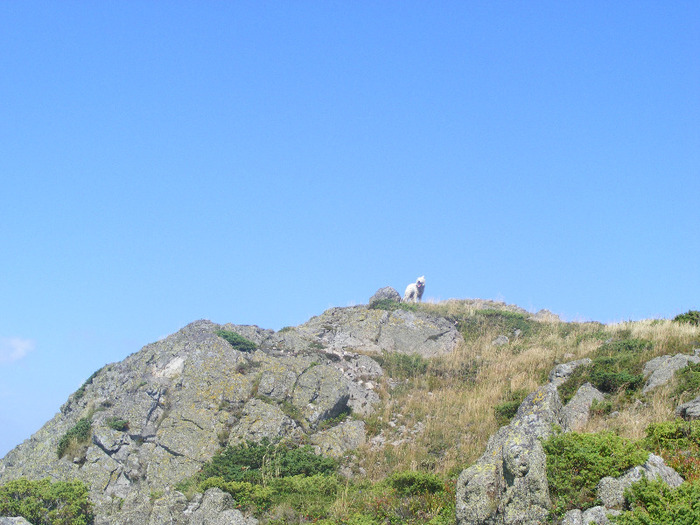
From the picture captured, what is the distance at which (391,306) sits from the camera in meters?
32.4

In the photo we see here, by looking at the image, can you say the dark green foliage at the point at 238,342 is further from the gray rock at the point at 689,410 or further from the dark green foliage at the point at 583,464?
the dark green foliage at the point at 583,464

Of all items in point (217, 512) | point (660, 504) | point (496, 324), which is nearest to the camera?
point (660, 504)

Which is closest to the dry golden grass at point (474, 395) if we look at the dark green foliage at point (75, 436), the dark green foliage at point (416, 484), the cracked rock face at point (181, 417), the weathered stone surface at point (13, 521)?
the cracked rock face at point (181, 417)

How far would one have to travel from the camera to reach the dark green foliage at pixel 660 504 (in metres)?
8.75

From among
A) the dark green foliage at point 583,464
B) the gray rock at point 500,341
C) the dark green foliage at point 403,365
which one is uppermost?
the gray rock at point 500,341

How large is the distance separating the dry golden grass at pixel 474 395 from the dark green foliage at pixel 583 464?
3994mm

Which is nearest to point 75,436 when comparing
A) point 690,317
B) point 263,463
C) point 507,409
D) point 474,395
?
point 263,463

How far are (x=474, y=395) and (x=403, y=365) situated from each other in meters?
4.77

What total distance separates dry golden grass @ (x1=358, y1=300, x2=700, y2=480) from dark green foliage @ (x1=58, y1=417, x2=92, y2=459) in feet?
31.8

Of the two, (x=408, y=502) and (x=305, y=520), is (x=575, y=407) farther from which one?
(x=305, y=520)

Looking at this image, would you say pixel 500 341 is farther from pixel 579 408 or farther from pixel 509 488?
pixel 509 488

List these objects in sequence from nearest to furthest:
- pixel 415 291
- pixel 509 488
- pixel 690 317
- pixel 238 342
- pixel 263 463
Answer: pixel 509 488
pixel 263 463
pixel 690 317
pixel 238 342
pixel 415 291

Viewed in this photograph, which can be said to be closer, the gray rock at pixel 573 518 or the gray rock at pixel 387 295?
the gray rock at pixel 573 518

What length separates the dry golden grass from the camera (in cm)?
1697
